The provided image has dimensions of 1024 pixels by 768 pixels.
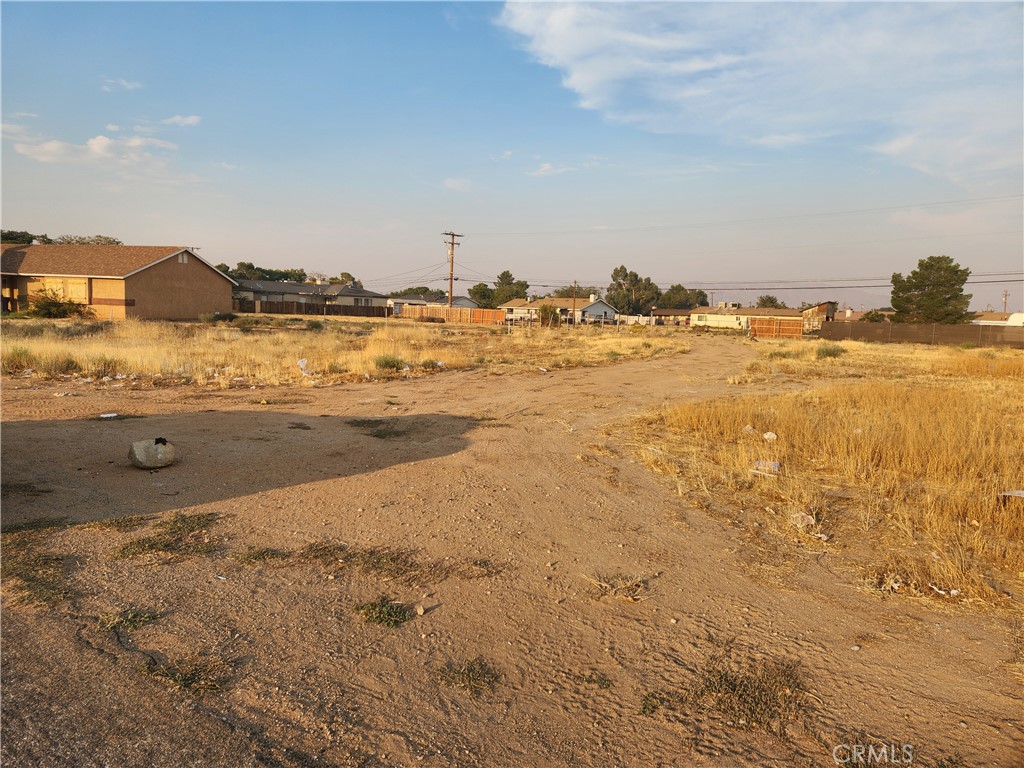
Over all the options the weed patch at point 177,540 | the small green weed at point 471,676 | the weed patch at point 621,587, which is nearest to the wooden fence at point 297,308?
the weed patch at point 177,540

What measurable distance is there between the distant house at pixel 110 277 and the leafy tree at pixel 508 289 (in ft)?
230

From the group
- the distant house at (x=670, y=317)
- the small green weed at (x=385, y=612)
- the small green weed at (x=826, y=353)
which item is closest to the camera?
the small green weed at (x=385, y=612)

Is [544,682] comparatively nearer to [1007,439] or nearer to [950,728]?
[950,728]

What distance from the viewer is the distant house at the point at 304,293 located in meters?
73.9

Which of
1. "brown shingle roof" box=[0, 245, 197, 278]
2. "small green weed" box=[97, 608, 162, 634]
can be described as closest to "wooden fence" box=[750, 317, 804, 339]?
"brown shingle roof" box=[0, 245, 197, 278]

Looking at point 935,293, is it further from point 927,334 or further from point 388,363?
point 388,363

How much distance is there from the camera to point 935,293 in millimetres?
55562

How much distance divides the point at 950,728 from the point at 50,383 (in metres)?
15.8

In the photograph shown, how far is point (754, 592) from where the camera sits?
434 centimetres

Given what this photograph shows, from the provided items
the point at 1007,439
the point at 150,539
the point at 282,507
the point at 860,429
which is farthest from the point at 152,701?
the point at 1007,439

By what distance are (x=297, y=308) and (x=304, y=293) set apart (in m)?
9.73

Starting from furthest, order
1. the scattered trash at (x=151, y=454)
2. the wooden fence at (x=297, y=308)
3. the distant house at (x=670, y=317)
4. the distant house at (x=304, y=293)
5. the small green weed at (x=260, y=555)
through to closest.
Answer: the distant house at (x=670, y=317) < the distant house at (x=304, y=293) < the wooden fence at (x=297, y=308) < the scattered trash at (x=151, y=454) < the small green weed at (x=260, y=555)

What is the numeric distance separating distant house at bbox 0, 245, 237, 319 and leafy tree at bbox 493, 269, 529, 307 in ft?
230

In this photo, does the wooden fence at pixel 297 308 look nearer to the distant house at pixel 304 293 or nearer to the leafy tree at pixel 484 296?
the distant house at pixel 304 293
